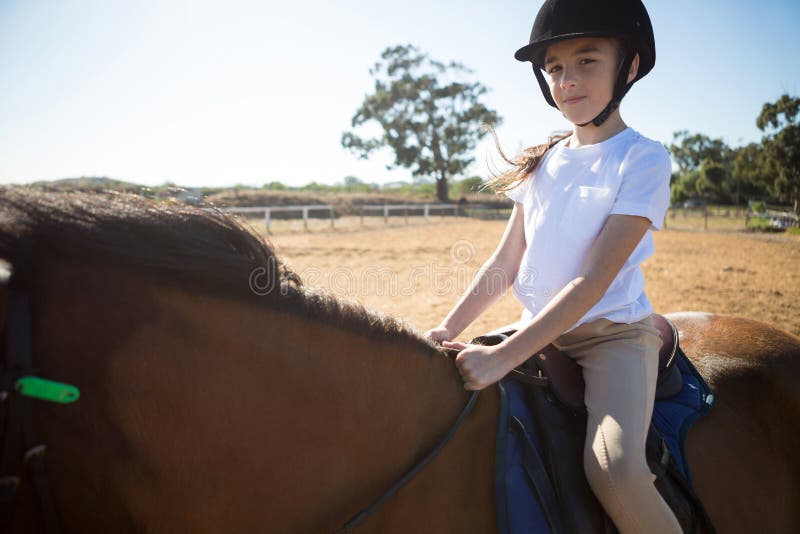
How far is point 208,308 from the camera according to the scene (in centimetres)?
116

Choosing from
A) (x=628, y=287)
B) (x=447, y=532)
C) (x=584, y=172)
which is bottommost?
(x=447, y=532)

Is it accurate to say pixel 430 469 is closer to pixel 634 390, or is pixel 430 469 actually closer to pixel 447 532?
pixel 447 532

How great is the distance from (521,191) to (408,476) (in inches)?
50.6

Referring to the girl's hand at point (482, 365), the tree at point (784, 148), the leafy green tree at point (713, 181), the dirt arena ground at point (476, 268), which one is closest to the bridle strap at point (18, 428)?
the girl's hand at point (482, 365)

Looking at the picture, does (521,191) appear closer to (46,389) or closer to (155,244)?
(155,244)

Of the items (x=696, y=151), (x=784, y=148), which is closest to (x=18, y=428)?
(x=784, y=148)

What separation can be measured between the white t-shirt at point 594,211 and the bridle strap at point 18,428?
149 centimetres

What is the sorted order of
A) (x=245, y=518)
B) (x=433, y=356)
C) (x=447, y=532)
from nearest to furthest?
(x=245, y=518), (x=447, y=532), (x=433, y=356)

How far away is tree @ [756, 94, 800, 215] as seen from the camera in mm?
29906

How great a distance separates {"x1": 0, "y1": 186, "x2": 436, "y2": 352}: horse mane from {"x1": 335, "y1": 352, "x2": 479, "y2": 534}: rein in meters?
0.46

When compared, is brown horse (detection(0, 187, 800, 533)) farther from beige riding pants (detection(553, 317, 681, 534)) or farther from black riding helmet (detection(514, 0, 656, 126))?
black riding helmet (detection(514, 0, 656, 126))

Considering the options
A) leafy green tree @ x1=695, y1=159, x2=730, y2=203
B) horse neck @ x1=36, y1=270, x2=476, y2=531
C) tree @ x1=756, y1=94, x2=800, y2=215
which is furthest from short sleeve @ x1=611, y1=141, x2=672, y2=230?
leafy green tree @ x1=695, y1=159, x2=730, y2=203

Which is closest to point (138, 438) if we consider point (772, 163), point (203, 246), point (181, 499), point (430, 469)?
point (181, 499)

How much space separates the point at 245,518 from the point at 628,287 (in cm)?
143
